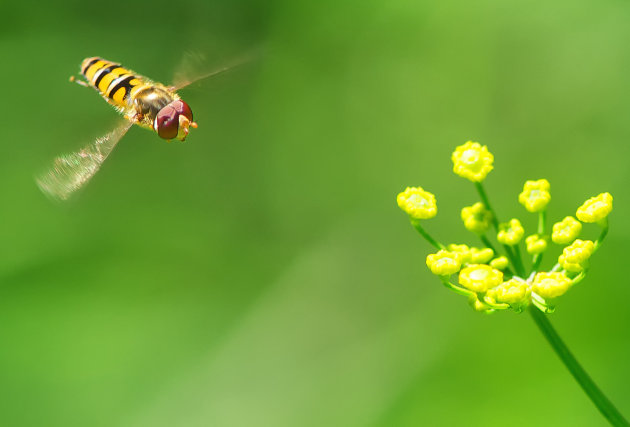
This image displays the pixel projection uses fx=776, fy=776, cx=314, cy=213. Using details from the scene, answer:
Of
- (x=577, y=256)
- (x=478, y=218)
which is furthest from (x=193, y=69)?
(x=577, y=256)

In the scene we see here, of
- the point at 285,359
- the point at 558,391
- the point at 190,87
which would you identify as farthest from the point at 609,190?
the point at 190,87

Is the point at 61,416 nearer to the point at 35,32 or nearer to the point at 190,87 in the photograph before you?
the point at 190,87

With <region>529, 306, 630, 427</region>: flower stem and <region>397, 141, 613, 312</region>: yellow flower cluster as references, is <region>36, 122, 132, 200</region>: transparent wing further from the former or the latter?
<region>529, 306, 630, 427</region>: flower stem

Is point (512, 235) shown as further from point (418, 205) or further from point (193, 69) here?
point (193, 69)

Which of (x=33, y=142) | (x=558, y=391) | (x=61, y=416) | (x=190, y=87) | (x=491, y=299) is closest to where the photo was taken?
(x=491, y=299)

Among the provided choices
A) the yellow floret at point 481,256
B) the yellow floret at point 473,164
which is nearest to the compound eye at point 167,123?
the yellow floret at point 473,164
